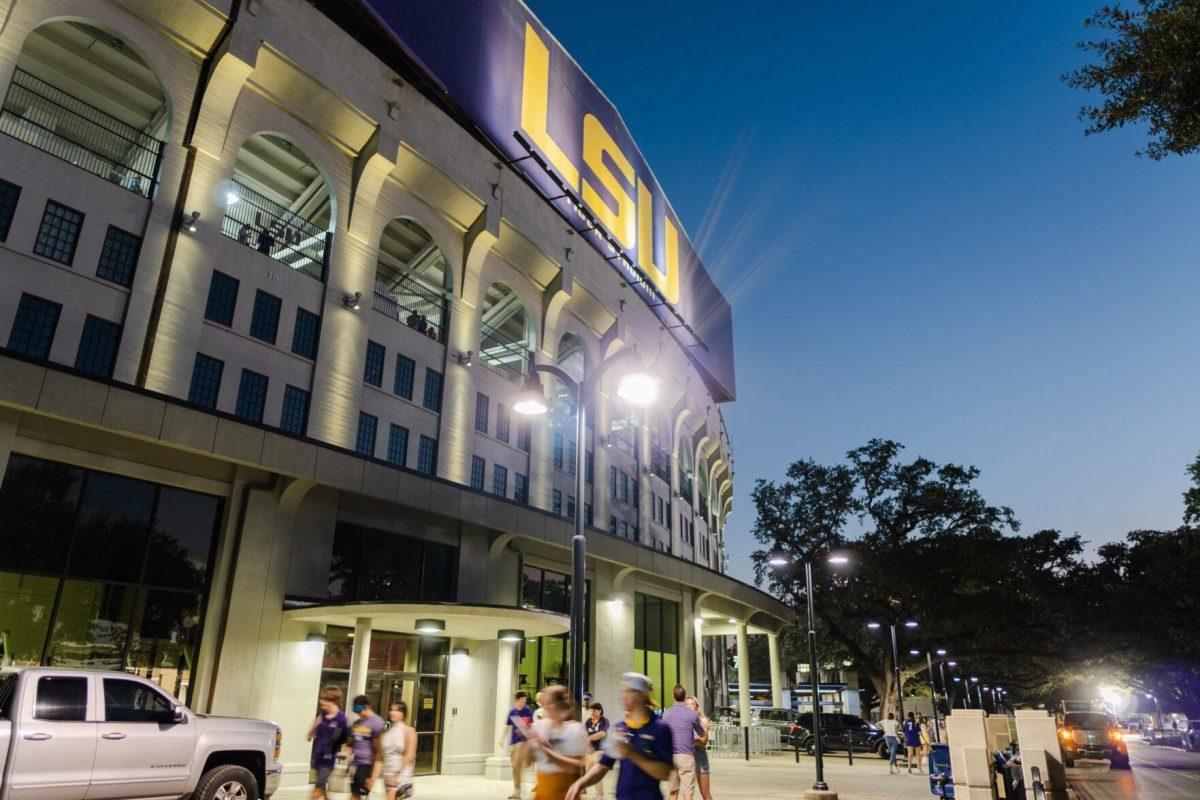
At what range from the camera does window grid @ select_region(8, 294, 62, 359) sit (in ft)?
56.8

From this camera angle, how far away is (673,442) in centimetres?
4731

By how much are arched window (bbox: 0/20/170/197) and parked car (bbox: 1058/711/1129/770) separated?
35.6 meters

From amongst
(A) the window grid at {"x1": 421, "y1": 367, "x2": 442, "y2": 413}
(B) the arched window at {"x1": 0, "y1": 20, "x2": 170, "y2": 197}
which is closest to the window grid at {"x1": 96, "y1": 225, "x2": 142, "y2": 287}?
(B) the arched window at {"x1": 0, "y1": 20, "x2": 170, "y2": 197}

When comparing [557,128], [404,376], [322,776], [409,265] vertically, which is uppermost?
[557,128]

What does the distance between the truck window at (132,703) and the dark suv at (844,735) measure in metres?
29.9

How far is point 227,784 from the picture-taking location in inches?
424

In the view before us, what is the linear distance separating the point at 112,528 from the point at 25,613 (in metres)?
2.26

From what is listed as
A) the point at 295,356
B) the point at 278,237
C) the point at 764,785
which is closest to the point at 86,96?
the point at 278,237

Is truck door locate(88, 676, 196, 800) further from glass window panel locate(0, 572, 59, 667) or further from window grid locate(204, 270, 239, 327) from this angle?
window grid locate(204, 270, 239, 327)

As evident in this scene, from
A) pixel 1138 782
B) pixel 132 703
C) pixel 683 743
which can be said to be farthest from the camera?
pixel 1138 782

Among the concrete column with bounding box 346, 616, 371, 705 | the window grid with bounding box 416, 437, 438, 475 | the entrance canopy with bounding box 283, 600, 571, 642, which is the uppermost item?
the window grid with bounding box 416, 437, 438, 475

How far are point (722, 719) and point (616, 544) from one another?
14388 millimetres

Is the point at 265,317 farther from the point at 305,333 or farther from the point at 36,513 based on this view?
the point at 36,513

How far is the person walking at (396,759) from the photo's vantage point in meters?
10.5
